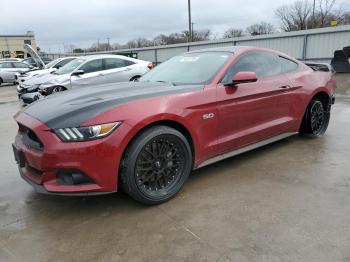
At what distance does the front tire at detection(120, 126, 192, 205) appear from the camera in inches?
117

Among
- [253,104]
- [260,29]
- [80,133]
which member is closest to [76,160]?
[80,133]

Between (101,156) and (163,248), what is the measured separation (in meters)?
0.90

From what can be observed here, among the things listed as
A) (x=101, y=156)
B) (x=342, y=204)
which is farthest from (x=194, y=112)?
(x=342, y=204)

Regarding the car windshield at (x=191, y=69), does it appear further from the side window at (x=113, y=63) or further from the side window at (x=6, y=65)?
the side window at (x=6, y=65)

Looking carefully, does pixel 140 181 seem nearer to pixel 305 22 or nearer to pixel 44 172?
pixel 44 172

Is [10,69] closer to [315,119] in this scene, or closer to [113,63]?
[113,63]

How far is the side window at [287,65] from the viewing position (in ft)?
15.5

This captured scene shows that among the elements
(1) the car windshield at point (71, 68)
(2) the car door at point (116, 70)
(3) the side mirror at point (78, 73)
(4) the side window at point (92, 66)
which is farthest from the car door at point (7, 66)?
(3) the side mirror at point (78, 73)

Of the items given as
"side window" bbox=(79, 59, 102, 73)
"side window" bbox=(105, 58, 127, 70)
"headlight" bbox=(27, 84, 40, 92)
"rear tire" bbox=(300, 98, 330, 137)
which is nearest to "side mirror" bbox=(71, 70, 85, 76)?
"side window" bbox=(79, 59, 102, 73)

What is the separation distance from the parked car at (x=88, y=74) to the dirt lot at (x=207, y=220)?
19.0ft

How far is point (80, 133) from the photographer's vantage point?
2.79 m

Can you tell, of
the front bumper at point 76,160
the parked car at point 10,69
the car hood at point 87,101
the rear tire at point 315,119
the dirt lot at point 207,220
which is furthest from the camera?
the parked car at point 10,69

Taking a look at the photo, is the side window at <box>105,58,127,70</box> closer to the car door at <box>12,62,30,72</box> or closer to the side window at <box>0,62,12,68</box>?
the car door at <box>12,62,30,72</box>

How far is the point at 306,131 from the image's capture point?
5270 mm
